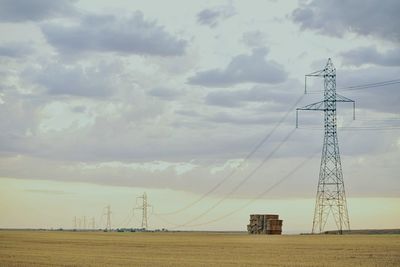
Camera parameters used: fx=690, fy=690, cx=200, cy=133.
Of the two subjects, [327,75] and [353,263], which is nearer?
[353,263]

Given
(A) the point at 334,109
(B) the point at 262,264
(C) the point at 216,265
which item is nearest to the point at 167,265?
(C) the point at 216,265

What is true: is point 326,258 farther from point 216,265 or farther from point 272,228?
point 272,228

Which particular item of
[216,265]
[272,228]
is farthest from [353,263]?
[272,228]

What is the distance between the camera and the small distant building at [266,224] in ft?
472

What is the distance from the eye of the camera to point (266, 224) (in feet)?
474

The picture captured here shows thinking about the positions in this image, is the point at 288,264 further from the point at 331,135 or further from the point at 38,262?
the point at 331,135

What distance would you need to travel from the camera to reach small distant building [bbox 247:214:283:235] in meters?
144

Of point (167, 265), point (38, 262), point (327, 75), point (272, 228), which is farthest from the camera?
point (272, 228)

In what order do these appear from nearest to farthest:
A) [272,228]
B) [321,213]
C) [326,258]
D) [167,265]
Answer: [167,265] < [326,258] < [321,213] < [272,228]

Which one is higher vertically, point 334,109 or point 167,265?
point 334,109

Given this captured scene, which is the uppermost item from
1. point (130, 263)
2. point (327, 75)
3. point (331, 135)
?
point (327, 75)

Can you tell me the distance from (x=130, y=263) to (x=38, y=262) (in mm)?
6618

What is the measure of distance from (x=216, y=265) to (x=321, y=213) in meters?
55.8

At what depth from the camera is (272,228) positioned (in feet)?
471
